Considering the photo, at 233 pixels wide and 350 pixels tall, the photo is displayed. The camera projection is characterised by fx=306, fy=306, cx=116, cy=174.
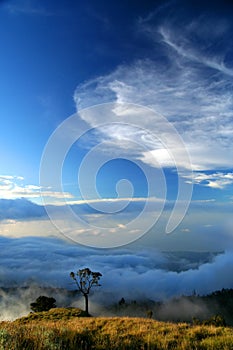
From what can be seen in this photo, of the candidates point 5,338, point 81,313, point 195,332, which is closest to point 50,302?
point 81,313

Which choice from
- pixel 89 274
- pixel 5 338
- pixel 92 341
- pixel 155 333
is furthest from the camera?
pixel 89 274

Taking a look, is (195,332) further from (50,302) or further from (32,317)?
(50,302)

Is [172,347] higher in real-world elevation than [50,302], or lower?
higher

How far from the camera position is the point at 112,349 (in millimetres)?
10945

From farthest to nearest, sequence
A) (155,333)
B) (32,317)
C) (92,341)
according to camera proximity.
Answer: (32,317)
(155,333)
(92,341)

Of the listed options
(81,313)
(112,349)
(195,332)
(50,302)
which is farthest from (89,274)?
(112,349)

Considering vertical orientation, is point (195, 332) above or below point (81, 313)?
above

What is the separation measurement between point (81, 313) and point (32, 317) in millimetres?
8266

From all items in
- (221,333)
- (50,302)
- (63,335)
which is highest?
(63,335)

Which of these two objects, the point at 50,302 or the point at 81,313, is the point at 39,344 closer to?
the point at 81,313

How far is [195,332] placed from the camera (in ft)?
51.2

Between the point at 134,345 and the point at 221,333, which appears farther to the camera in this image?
the point at 221,333

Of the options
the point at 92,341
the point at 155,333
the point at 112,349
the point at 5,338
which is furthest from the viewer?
the point at 155,333

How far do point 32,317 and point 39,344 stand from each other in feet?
117
